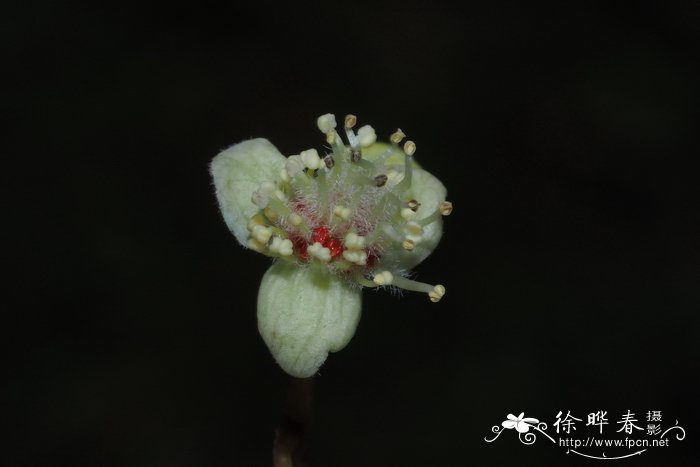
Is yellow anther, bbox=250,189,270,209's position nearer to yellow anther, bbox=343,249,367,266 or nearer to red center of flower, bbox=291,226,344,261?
red center of flower, bbox=291,226,344,261

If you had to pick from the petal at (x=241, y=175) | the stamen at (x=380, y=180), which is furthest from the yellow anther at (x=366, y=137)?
the petal at (x=241, y=175)

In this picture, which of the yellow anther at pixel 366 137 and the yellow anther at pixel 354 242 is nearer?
the yellow anther at pixel 354 242

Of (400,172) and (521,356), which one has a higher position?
(521,356)

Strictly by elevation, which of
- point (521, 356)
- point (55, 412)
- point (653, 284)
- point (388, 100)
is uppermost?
point (388, 100)

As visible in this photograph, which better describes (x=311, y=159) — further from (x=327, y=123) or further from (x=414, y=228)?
(x=414, y=228)

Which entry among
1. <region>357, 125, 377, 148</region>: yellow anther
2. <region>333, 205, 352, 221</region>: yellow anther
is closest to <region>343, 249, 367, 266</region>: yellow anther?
<region>333, 205, 352, 221</region>: yellow anther

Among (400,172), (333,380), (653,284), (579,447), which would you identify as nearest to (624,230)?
(653,284)

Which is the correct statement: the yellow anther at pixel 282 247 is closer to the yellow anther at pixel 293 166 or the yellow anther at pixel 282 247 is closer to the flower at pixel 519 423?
the yellow anther at pixel 293 166

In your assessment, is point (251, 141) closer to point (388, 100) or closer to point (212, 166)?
point (212, 166)
